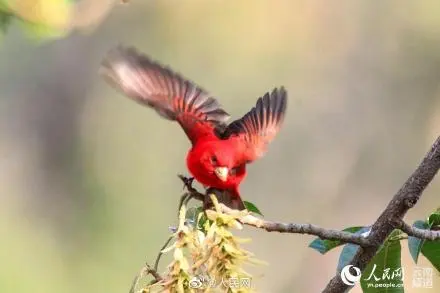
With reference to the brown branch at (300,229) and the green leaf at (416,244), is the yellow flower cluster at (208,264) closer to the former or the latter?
the brown branch at (300,229)

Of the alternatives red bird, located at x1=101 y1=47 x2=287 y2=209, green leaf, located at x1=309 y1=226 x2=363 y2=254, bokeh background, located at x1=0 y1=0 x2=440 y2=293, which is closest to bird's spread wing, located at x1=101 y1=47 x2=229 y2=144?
red bird, located at x1=101 y1=47 x2=287 y2=209

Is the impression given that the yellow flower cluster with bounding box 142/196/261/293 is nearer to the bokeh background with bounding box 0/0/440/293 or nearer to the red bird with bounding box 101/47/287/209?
the red bird with bounding box 101/47/287/209

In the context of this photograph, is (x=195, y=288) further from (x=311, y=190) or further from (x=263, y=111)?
(x=311, y=190)

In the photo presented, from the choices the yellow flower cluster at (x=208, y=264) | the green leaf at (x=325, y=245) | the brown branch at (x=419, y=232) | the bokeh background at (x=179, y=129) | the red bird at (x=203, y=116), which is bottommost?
the yellow flower cluster at (x=208, y=264)

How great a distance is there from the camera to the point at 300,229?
1.72 feet

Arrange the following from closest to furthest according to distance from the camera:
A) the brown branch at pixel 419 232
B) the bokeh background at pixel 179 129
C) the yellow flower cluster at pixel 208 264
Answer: the yellow flower cluster at pixel 208 264 < the brown branch at pixel 419 232 < the bokeh background at pixel 179 129

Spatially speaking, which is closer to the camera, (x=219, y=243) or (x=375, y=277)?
(x=219, y=243)

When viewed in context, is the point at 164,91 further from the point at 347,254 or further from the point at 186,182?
the point at 347,254

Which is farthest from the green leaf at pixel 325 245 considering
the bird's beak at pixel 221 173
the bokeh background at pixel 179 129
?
the bokeh background at pixel 179 129

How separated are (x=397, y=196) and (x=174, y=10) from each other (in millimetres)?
1638

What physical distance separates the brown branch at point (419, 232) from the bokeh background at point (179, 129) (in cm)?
118

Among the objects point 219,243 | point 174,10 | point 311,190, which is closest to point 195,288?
point 219,243

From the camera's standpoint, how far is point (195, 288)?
0.46 m

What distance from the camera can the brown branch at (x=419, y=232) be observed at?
1.82ft
